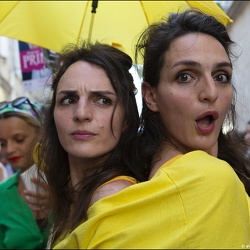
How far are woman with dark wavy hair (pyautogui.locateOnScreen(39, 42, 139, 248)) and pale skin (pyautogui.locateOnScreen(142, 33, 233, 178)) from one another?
184mm

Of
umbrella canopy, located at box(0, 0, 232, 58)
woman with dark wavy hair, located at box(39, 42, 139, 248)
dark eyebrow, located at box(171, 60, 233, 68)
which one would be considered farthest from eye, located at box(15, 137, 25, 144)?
dark eyebrow, located at box(171, 60, 233, 68)

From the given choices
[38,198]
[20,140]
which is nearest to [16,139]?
[20,140]

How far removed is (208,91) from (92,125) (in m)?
0.49

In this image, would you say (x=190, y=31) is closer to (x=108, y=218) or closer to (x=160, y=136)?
(x=160, y=136)

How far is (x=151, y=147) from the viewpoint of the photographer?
85.7 inches

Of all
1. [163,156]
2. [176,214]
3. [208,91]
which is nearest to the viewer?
[176,214]

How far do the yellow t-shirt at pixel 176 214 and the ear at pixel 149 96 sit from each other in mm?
500

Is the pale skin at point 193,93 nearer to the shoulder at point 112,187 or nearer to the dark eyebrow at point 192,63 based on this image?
the dark eyebrow at point 192,63

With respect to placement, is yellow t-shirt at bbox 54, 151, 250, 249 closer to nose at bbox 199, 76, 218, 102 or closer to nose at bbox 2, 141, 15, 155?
nose at bbox 199, 76, 218, 102

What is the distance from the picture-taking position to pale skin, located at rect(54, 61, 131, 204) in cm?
213

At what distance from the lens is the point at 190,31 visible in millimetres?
2160

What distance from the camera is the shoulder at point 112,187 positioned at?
6.44ft

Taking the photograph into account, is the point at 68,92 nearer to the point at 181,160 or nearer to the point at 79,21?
the point at 181,160

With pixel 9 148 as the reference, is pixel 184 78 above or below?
above
